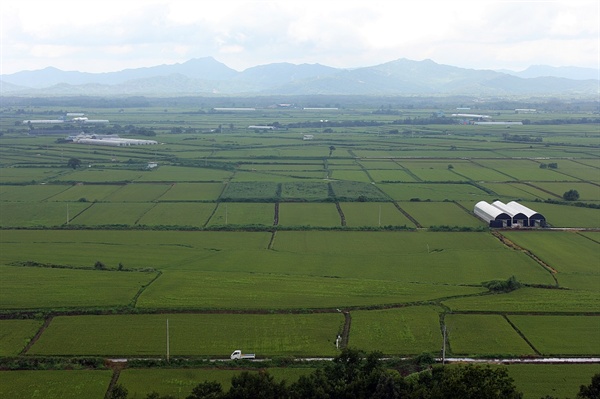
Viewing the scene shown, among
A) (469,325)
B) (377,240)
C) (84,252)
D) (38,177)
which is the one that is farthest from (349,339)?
(38,177)

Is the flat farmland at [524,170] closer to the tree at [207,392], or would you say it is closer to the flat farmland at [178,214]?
the flat farmland at [178,214]

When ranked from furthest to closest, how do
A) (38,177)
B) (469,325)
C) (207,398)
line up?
(38,177) → (469,325) → (207,398)

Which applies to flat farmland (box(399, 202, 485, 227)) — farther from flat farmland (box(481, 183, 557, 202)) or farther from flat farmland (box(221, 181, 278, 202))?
flat farmland (box(221, 181, 278, 202))

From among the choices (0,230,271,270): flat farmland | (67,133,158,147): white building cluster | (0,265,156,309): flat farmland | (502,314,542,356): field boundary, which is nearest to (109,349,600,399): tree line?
(502,314,542,356): field boundary

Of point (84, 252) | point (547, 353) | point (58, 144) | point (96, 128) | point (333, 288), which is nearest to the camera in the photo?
point (547, 353)

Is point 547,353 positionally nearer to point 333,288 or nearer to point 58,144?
point 333,288

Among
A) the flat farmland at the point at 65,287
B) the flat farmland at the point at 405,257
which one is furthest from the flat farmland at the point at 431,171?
the flat farmland at the point at 65,287
